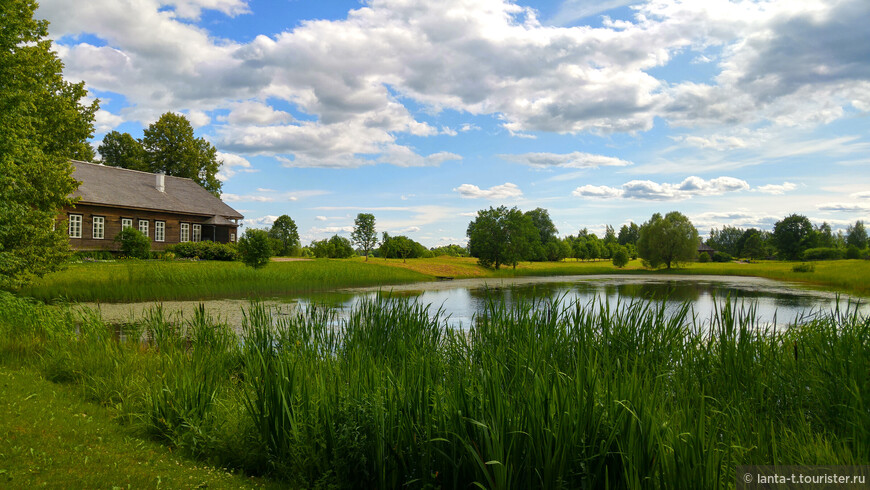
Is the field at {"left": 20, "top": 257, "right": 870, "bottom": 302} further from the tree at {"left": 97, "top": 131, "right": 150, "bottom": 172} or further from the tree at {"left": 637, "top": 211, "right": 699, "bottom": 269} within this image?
the tree at {"left": 97, "top": 131, "right": 150, "bottom": 172}

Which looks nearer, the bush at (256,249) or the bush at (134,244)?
the bush at (256,249)

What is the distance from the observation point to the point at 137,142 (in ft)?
153

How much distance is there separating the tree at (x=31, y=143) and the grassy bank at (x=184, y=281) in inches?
63.7

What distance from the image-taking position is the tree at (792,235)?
66.6m

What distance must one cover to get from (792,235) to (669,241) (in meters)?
→ 29.5

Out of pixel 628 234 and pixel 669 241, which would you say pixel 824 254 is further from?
pixel 628 234

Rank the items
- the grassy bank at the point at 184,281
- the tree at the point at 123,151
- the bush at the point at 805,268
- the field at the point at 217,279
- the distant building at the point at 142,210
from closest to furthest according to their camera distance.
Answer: the grassy bank at the point at 184,281 < the field at the point at 217,279 < the distant building at the point at 142,210 < the bush at the point at 805,268 < the tree at the point at 123,151

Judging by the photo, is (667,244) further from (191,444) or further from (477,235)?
(191,444)

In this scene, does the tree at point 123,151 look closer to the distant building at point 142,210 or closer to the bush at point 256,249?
the distant building at point 142,210

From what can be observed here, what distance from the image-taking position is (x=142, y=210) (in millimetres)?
35344

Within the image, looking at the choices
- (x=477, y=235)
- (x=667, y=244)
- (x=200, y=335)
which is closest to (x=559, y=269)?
(x=477, y=235)

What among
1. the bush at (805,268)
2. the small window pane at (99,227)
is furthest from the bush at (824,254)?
the small window pane at (99,227)

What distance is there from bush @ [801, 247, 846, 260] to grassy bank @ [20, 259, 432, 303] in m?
56.1

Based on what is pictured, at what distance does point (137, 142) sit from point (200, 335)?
159 ft
